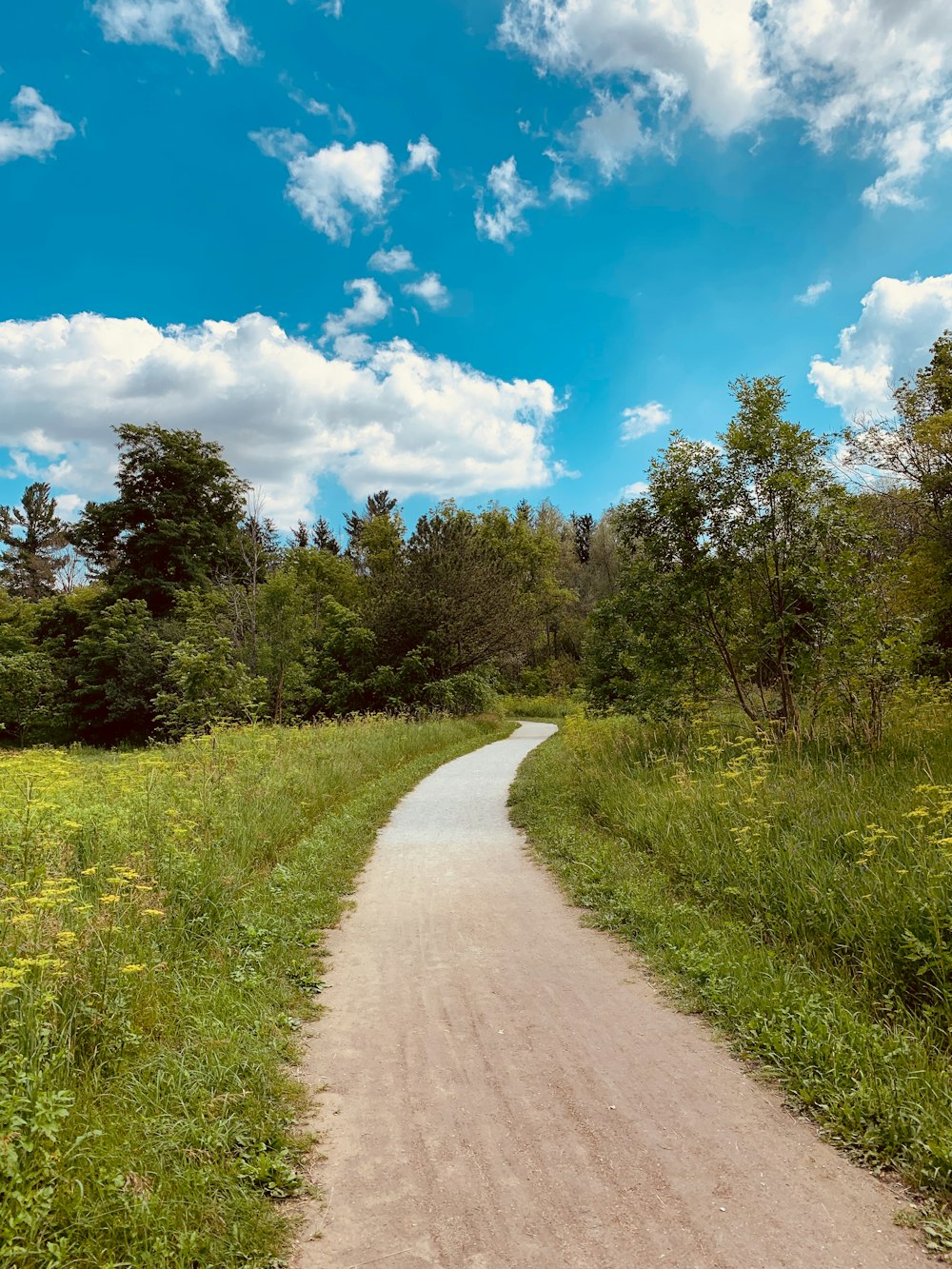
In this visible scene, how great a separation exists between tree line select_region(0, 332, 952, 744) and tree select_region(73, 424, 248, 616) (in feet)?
0.40

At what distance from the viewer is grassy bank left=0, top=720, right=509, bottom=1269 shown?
8.29 ft

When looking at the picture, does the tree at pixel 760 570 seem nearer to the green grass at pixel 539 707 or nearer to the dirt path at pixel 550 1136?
the dirt path at pixel 550 1136

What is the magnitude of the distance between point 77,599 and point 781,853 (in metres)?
43.0

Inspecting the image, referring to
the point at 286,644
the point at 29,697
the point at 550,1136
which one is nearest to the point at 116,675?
the point at 29,697

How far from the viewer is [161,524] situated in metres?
36.5

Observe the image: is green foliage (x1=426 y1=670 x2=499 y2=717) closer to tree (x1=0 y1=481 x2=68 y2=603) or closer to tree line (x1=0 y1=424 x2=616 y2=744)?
tree line (x1=0 y1=424 x2=616 y2=744)

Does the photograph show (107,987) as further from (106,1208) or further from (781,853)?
(781,853)

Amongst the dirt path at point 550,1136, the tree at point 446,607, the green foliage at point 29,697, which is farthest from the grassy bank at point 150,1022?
the green foliage at point 29,697

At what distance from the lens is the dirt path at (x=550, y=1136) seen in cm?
254

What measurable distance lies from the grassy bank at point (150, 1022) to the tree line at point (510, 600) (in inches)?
258

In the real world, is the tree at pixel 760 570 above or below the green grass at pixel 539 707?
above

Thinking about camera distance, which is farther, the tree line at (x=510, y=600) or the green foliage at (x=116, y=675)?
the green foliage at (x=116, y=675)

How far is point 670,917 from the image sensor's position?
558cm

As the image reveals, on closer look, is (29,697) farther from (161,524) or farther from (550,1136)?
(550,1136)
